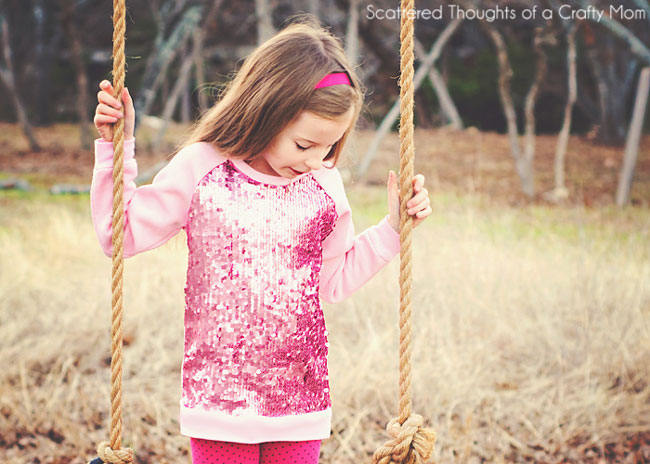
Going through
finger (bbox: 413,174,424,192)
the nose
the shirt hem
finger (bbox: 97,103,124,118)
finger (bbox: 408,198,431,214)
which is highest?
finger (bbox: 97,103,124,118)

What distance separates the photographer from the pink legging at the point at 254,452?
5.02ft

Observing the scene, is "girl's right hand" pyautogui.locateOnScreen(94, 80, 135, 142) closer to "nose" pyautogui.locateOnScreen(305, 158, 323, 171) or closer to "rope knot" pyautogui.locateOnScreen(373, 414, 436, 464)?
"nose" pyautogui.locateOnScreen(305, 158, 323, 171)

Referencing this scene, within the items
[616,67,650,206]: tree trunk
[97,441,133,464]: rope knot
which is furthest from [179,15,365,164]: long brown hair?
[616,67,650,206]: tree trunk

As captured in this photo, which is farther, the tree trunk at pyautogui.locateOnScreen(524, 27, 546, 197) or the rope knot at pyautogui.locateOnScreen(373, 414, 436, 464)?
the tree trunk at pyautogui.locateOnScreen(524, 27, 546, 197)

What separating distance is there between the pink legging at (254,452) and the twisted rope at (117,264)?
6.2 inches

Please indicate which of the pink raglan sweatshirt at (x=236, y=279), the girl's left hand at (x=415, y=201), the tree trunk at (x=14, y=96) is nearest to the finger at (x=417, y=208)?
the girl's left hand at (x=415, y=201)

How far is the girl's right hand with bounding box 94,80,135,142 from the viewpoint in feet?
4.79

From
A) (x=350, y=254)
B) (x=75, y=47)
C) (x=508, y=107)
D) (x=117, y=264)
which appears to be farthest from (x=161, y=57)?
(x=117, y=264)

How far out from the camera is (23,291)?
412cm

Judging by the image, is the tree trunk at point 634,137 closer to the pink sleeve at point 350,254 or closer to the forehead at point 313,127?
the pink sleeve at point 350,254

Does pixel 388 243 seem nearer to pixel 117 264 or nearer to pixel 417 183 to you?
pixel 417 183

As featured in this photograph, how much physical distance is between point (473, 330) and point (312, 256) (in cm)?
232

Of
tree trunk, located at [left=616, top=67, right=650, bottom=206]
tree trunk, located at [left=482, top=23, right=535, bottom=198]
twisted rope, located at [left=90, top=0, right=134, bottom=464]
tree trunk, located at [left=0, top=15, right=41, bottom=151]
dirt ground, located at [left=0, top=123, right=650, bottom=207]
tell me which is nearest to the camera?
twisted rope, located at [left=90, top=0, right=134, bottom=464]

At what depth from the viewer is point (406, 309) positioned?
158cm
